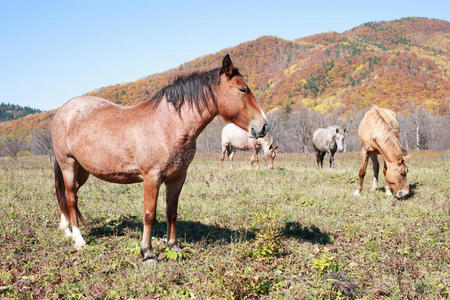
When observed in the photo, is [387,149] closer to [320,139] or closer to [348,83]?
[320,139]

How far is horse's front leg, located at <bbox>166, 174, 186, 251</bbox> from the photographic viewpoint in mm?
4523

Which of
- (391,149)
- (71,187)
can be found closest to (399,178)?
(391,149)

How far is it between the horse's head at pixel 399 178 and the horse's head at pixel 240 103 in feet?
18.3

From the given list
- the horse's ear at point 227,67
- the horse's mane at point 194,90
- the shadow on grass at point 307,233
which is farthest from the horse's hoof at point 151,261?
the horse's ear at point 227,67

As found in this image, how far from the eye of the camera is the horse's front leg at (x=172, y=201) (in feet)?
14.8

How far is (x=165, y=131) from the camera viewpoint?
13.7 feet

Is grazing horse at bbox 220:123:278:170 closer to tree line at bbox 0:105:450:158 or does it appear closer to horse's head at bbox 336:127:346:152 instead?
horse's head at bbox 336:127:346:152

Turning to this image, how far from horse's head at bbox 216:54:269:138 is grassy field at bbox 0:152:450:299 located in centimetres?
161

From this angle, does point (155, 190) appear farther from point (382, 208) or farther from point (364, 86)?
point (364, 86)

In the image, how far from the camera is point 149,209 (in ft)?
13.7

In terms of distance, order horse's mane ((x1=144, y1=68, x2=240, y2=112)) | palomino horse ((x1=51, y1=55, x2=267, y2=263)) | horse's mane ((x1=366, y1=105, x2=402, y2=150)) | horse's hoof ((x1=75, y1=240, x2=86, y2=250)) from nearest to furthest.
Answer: palomino horse ((x1=51, y1=55, x2=267, y2=263)), horse's mane ((x1=144, y1=68, x2=240, y2=112)), horse's hoof ((x1=75, y1=240, x2=86, y2=250)), horse's mane ((x1=366, y1=105, x2=402, y2=150))

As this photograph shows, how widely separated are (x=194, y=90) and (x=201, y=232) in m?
2.72

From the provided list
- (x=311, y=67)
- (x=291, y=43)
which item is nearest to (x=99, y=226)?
(x=311, y=67)

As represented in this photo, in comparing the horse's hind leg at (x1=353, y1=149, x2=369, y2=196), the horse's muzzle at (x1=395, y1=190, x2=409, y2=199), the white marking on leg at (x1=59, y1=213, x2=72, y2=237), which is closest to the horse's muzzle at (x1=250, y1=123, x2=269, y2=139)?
the white marking on leg at (x1=59, y1=213, x2=72, y2=237)
